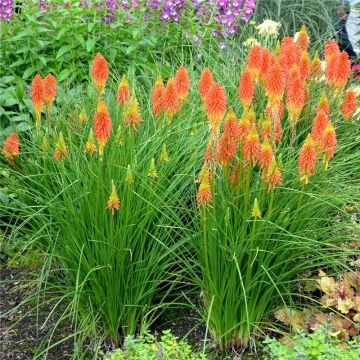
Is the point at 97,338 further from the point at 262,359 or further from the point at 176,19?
the point at 176,19

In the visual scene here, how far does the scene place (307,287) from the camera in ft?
11.7

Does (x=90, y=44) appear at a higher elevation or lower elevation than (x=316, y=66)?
lower

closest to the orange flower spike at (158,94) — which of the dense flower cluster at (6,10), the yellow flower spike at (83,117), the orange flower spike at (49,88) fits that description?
the yellow flower spike at (83,117)

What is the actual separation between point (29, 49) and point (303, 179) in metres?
2.68

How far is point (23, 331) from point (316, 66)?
220 cm

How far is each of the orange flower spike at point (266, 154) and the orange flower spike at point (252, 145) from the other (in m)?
0.02

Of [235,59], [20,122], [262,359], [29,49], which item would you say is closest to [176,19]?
[235,59]

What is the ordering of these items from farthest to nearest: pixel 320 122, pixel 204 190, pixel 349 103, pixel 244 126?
pixel 349 103
pixel 320 122
pixel 244 126
pixel 204 190

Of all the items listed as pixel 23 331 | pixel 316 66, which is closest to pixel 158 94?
pixel 316 66

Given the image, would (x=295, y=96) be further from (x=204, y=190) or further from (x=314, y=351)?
(x=314, y=351)

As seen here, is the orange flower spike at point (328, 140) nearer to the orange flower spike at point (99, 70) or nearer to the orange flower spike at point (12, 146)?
the orange flower spike at point (99, 70)

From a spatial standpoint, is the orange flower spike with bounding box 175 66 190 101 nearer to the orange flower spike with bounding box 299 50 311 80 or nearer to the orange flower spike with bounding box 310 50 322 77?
the orange flower spike with bounding box 299 50 311 80

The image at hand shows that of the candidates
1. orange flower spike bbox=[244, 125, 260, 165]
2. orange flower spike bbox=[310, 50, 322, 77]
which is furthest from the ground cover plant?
orange flower spike bbox=[310, 50, 322, 77]

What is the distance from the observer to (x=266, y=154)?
296 centimetres
